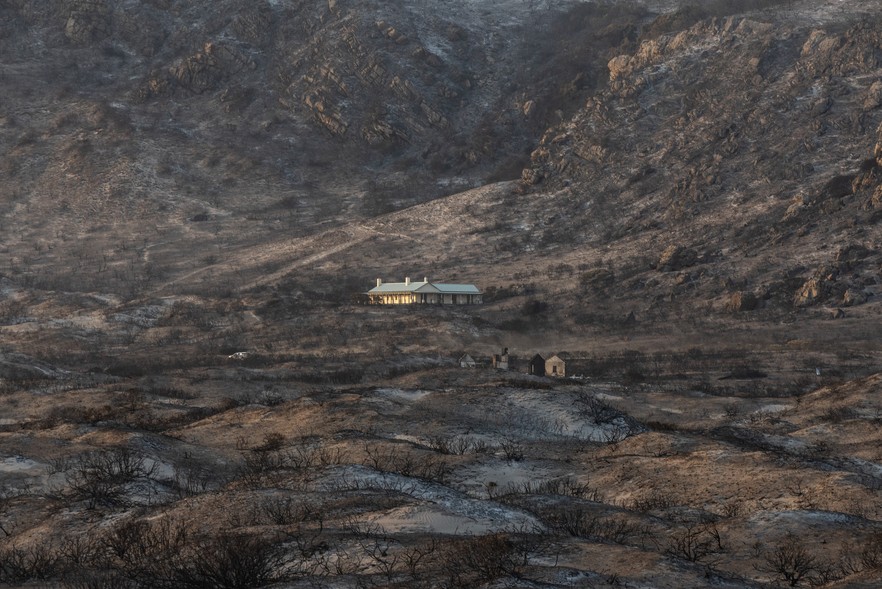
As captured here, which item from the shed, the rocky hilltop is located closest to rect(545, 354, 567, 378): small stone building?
the shed

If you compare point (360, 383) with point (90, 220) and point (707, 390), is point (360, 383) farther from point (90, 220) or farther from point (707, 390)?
point (90, 220)

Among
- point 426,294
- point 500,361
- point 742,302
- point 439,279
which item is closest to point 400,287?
point 426,294

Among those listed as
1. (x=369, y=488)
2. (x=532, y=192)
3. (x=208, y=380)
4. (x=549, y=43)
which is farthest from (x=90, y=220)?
(x=369, y=488)

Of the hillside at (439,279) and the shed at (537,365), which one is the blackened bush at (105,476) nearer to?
the hillside at (439,279)

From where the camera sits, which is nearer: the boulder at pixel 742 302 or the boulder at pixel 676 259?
the boulder at pixel 742 302

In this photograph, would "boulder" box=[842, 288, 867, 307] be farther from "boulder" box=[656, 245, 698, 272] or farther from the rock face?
the rock face

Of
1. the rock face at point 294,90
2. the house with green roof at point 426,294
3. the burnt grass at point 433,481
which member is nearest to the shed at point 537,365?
the burnt grass at point 433,481

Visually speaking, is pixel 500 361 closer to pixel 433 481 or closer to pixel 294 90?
pixel 433 481
